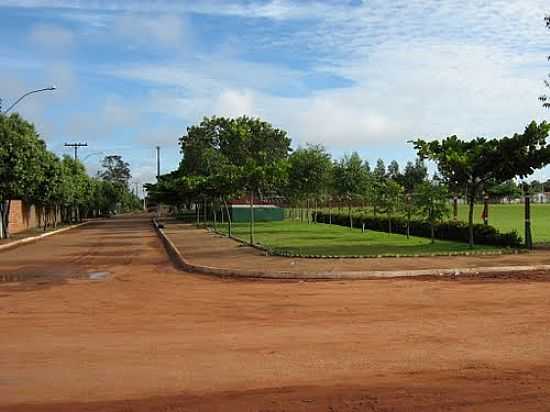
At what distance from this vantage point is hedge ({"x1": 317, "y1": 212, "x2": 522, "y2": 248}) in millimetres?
23484

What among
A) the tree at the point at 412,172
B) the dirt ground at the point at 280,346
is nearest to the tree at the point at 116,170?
the tree at the point at 412,172

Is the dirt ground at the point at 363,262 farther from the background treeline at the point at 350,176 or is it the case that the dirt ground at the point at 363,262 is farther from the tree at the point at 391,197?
the tree at the point at 391,197

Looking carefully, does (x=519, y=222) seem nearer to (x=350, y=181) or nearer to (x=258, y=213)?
(x=350, y=181)

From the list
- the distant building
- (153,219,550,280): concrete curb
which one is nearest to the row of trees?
the distant building

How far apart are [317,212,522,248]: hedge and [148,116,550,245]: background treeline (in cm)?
7

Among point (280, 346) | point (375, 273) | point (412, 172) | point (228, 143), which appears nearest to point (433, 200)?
point (375, 273)

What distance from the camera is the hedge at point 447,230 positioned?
925 inches

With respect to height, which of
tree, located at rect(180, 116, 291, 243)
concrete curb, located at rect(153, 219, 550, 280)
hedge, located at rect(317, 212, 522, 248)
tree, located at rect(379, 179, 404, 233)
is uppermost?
tree, located at rect(180, 116, 291, 243)

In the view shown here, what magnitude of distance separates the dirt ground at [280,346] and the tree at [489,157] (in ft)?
24.9

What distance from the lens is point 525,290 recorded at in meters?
13.4

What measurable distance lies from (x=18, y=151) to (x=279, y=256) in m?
18.9

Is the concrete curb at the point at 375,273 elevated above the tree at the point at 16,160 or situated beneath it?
situated beneath

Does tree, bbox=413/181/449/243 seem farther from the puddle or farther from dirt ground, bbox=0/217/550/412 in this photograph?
the puddle

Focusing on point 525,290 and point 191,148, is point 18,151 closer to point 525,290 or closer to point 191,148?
point 525,290
